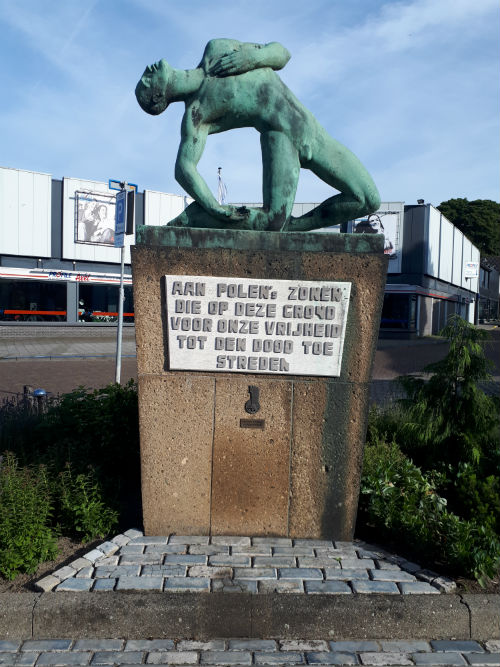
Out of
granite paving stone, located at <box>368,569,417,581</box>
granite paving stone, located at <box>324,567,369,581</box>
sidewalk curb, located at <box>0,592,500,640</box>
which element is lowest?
sidewalk curb, located at <box>0,592,500,640</box>

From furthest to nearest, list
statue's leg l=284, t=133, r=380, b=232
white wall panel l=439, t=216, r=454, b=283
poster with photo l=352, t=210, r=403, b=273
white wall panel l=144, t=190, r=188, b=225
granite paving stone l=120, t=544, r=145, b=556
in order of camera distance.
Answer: white wall panel l=439, t=216, r=454, b=283 < poster with photo l=352, t=210, r=403, b=273 < white wall panel l=144, t=190, r=188, b=225 < statue's leg l=284, t=133, r=380, b=232 < granite paving stone l=120, t=544, r=145, b=556

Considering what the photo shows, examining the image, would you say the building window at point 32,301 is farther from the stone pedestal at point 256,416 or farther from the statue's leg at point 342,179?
the statue's leg at point 342,179

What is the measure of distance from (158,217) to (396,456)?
78.5 ft

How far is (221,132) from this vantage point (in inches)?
167

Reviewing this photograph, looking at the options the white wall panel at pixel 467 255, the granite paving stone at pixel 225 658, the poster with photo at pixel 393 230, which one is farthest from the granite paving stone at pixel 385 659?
the white wall panel at pixel 467 255

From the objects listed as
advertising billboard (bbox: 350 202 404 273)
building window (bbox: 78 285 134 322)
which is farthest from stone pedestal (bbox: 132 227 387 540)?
advertising billboard (bbox: 350 202 404 273)

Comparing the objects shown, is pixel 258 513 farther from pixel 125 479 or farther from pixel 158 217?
pixel 158 217

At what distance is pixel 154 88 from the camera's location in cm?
406

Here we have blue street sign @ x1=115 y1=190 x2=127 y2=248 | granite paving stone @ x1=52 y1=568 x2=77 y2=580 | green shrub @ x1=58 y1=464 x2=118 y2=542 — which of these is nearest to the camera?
granite paving stone @ x1=52 y1=568 x2=77 y2=580

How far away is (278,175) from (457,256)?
39665 millimetres

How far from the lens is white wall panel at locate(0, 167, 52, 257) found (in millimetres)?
23781

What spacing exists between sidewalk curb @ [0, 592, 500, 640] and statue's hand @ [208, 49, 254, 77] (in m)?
3.55

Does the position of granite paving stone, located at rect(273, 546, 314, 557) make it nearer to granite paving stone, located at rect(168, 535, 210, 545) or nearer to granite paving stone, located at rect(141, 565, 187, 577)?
granite paving stone, located at rect(168, 535, 210, 545)

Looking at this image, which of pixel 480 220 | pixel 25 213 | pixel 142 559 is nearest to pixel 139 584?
pixel 142 559
